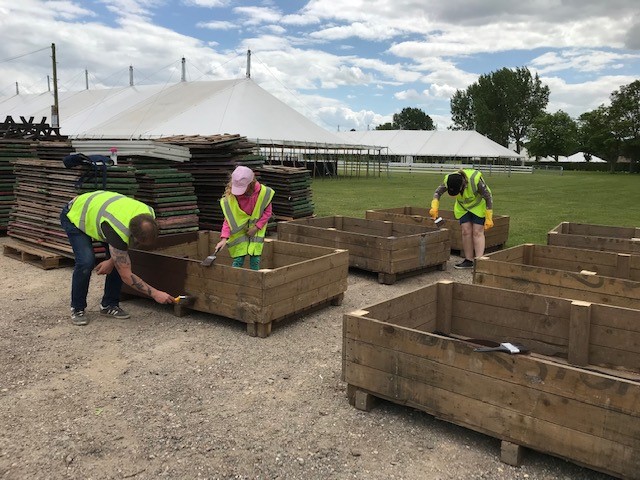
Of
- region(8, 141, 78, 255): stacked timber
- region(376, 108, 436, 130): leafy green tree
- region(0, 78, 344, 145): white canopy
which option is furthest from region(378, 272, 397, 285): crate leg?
region(376, 108, 436, 130): leafy green tree

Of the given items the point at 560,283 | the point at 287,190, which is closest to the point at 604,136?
the point at 287,190

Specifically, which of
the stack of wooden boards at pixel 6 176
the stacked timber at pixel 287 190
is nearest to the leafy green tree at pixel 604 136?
the stacked timber at pixel 287 190

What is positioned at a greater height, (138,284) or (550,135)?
(550,135)

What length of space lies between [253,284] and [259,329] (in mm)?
479

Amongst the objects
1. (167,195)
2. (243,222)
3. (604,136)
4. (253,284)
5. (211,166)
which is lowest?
(253,284)

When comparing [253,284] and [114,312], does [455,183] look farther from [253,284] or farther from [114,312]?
[114,312]

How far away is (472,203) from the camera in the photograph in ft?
27.4

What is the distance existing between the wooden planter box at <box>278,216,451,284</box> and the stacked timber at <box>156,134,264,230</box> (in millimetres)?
3032

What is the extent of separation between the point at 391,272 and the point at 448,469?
4569mm

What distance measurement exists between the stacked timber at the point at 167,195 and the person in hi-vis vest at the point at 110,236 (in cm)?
339

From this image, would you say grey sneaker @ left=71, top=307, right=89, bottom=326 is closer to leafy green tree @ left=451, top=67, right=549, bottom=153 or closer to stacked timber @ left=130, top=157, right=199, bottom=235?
stacked timber @ left=130, top=157, right=199, bottom=235

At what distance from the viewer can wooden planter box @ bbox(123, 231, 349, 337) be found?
5484 millimetres

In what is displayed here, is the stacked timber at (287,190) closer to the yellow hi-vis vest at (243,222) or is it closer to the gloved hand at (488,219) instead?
the gloved hand at (488,219)

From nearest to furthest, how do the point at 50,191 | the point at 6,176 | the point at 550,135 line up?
the point at 50,191 → the point at 6,176 → the point at 550,135
